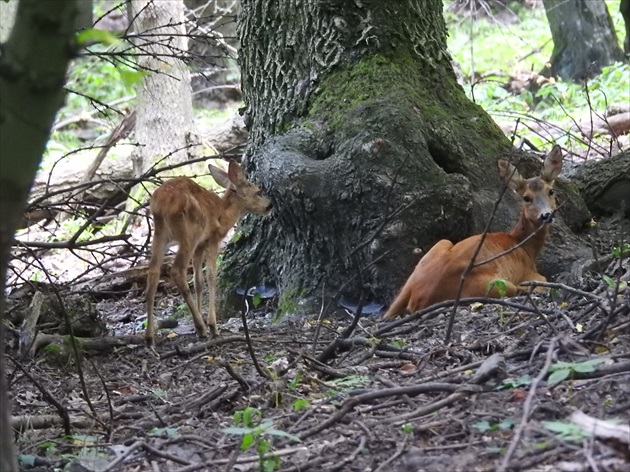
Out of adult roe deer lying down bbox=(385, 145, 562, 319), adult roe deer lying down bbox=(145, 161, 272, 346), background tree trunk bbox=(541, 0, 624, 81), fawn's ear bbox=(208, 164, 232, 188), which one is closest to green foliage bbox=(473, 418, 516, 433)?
adult roe deer lying down bbox=(385, 145, 562, 319)

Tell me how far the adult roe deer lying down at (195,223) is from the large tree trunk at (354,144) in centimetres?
21

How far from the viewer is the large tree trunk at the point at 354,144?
695cm

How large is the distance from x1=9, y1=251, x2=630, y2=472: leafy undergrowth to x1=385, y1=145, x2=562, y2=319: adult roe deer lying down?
25.5 inches

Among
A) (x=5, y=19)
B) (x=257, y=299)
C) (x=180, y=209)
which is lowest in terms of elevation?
(x=257, y=299)

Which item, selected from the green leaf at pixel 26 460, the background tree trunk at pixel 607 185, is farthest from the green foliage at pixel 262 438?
the background tree trunk at pixel 607 185

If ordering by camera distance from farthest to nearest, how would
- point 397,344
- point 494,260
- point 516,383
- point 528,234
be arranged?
point 528,234 → point 494,260 → point 397,344 → point 516,383

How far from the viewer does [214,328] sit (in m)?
6.75

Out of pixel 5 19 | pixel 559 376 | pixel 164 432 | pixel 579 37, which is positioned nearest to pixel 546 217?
pixel 559 376

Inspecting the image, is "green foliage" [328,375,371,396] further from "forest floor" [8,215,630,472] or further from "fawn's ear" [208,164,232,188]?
"fawn's ear" [208,164,232,188]

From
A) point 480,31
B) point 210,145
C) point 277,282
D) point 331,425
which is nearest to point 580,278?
point 277,282

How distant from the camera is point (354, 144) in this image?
699 centimetres

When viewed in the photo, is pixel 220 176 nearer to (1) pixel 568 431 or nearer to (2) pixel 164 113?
(1) pixel 568 431

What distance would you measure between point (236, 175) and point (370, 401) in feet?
12.5

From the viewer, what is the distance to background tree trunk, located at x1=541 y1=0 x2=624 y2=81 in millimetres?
18359
